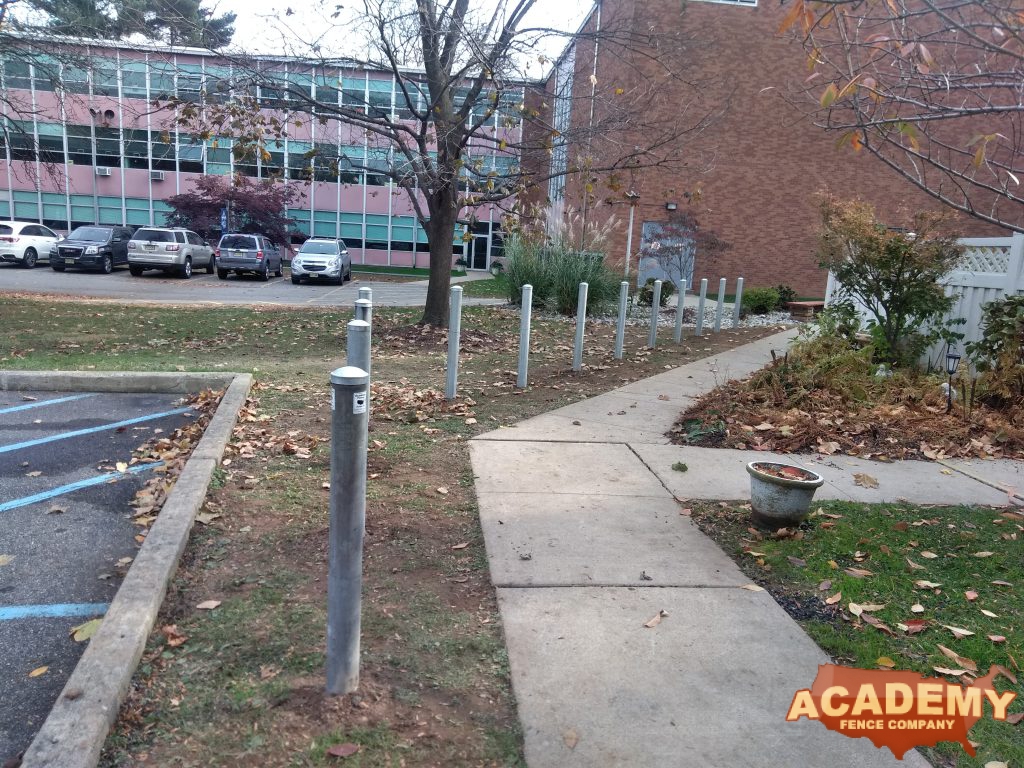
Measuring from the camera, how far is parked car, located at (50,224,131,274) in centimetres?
2795

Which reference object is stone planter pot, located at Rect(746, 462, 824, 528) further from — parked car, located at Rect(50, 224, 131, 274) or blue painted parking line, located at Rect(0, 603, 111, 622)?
parked car, located at Rect(50, 224, 131, 274)

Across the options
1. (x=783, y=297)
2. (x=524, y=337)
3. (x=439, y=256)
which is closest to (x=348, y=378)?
(x=524, y=337)

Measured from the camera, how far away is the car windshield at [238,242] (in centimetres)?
2953

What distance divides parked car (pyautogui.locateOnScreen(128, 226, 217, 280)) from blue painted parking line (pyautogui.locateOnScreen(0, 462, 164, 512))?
2512 cm

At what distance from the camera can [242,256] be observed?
2903 cm

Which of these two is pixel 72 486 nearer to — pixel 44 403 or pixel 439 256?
pixel 44 403

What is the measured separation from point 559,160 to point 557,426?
7.71 metres

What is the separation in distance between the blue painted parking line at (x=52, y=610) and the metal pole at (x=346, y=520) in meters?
1.43

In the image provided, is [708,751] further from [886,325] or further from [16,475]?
[886,325]

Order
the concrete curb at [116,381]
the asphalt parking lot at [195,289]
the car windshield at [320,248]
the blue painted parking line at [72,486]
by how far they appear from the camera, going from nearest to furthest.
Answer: the blue painted parking line at [72,486], the concrete curb at [116,381], the asphalt parking lot at [195,289], the car windshield at [320,248]

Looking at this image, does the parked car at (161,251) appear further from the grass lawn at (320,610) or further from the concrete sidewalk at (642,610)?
the concrete sidewalk at (642,610)

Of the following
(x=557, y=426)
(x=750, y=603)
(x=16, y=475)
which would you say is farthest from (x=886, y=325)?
(x=16, y=475)

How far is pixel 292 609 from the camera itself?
352 centimetres

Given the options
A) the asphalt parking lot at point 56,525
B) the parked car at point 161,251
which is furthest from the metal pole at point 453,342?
the parked car at point 161,251
